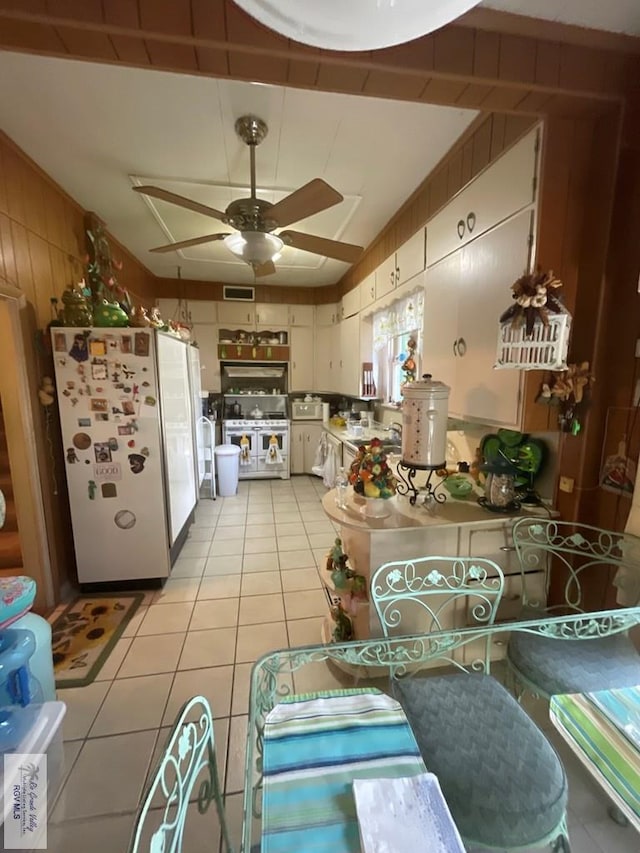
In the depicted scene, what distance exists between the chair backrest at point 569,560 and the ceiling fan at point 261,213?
1847 millimetres

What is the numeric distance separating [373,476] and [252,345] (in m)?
3.91

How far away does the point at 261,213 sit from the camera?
2057 mm

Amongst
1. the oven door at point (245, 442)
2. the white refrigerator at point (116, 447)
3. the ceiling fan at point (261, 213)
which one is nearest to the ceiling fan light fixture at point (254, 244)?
the ceiling fan at point (261, 213)

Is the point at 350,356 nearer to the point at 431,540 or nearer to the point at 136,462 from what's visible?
the point at 136,462

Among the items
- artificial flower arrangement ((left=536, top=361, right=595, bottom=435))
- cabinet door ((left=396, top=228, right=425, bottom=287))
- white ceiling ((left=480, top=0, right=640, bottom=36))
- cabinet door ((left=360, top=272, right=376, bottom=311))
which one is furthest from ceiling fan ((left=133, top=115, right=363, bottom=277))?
artificial flower arrangement ((left=536, top=361, right=595, bottom=435))

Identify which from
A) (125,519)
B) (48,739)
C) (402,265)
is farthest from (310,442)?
(48,739)

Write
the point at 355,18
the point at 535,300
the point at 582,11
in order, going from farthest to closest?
the point at 535,300, the point at 582,11, the point at 355,18

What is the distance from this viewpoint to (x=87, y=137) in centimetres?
204

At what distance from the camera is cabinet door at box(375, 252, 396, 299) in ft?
10.1

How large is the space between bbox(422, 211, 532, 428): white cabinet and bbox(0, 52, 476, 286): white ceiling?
0.68m

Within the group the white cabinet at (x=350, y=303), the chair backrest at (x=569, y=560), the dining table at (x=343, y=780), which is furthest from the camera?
the white cabinet at (x=350, y=303)

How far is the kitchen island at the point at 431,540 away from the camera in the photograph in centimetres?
167

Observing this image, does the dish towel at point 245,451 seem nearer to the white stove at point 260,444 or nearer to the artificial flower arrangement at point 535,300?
the white stove at point 260,444

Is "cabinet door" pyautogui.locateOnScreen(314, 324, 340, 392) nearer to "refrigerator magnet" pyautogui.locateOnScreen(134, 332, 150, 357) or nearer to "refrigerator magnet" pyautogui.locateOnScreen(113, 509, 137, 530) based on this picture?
"refrigerator magnet" pyautogui.locateOnScreen(134, 332, 150, 357)
